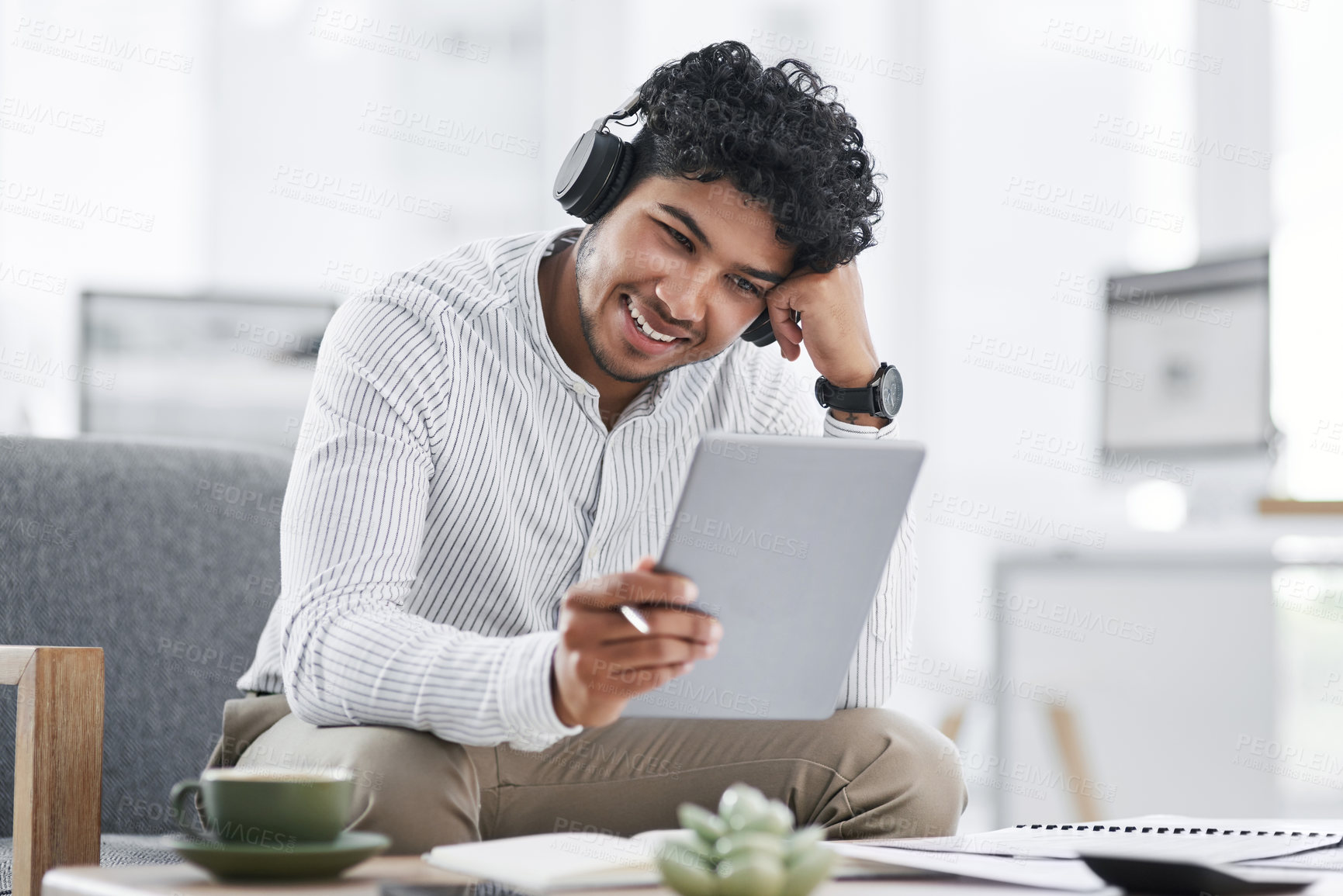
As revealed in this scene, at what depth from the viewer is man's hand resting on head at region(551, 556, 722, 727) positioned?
3.11 feet

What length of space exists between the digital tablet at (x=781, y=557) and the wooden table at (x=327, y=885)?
0.24m

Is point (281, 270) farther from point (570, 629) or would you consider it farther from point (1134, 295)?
point (570, 629)

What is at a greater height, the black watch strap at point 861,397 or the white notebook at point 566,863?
the black watch strap at point 861,397

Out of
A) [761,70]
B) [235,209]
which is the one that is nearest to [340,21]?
[235,209]

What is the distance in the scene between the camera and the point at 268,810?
2.65 ft

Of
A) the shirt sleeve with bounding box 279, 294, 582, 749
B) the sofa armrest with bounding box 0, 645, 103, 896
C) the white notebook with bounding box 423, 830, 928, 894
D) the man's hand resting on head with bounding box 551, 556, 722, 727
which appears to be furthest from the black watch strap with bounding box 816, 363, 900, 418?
the sofa armrest with bounding box 0, 645, 103, 896

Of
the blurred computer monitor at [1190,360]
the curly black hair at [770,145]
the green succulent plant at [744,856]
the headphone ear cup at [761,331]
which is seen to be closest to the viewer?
the green succulent plant at [744,856]

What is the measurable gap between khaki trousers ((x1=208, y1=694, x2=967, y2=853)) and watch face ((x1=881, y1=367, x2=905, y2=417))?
0.33 metres

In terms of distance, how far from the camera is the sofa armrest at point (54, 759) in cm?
107

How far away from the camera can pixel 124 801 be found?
1.47 meters

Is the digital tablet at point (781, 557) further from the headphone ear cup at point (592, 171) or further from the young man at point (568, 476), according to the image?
the headphone ear cup at point (592, 171)

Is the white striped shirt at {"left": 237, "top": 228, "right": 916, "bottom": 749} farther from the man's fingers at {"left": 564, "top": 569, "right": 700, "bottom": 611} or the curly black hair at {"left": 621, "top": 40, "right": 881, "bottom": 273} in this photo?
the curly black hair at {"left": 621, "top": 40, "right": 881, "bottom": 273}

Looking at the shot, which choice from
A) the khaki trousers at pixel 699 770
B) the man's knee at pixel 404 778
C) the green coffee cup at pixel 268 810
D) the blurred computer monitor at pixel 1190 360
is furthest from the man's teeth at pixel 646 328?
the blurred computer monitor at pixel 1190 360

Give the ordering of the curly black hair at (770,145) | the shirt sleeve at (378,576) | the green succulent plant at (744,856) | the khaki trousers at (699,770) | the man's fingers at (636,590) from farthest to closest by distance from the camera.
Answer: the curly black hair at (770,145)
the khaki trousers at (699,770)
the shirt sleeve at (378,576)
the man's fingers at (636,590)
the green succulent plant at (744,856)
